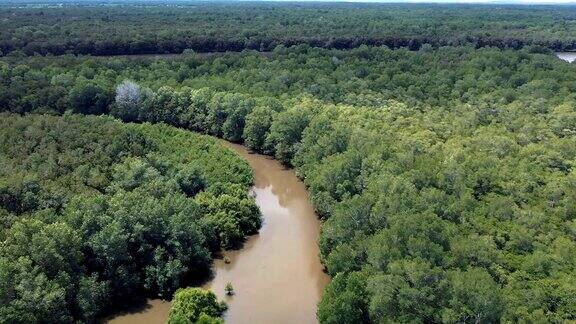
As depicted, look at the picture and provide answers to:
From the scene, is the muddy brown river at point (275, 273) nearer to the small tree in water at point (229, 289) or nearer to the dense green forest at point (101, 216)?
the small tree in water at point (229, 289)

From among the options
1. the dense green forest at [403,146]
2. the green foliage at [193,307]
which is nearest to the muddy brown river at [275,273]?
the green foliage at [193,307]

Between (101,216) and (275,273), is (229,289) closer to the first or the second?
(275,273)

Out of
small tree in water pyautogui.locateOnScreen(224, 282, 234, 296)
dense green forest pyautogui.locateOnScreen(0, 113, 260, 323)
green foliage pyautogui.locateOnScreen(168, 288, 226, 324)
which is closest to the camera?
green foliage pyautogui.locateOnScreen(168, 288, 226, 324)

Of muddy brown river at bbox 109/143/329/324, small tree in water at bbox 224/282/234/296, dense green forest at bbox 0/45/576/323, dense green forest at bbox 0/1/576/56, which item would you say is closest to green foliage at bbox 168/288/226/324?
muddy brown river at bbox 109/143/329/324

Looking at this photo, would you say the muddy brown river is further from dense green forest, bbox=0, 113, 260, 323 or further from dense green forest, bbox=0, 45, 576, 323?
dense green forest, bbox=0, 45, 576, 323

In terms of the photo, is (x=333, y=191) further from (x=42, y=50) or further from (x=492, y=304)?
(x=42, y=50)

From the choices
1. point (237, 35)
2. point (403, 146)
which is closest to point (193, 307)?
point (403, 146)

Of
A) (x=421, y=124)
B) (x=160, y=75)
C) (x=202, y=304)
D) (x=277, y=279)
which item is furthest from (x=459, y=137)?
(x=160, y=75)
